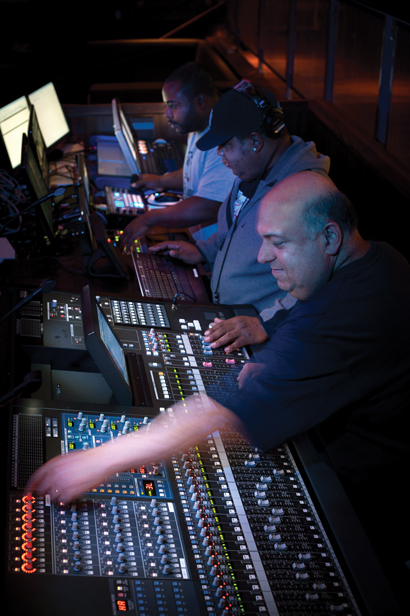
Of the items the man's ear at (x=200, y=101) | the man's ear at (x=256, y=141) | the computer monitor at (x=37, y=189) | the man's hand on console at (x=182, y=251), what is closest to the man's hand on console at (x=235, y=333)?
the man's ear at (x=256, y=141)

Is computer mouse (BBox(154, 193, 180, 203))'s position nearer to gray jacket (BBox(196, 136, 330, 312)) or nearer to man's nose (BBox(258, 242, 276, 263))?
gray jacket (BBox(196, 136, 330, 312))

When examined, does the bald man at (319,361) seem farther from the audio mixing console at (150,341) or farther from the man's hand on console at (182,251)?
the man's hand on console at (182,251)

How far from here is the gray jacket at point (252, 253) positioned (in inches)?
92.5

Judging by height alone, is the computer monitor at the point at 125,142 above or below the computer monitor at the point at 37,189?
above

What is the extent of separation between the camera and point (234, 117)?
2.35 m

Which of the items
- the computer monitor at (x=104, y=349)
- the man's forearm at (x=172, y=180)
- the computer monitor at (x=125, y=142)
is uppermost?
the computer monitor at (x=125, y=142)

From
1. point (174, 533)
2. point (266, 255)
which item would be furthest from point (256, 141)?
point (174, 533)

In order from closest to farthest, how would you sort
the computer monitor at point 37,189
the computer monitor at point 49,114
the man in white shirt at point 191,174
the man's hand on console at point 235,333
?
the man's hand on console at point 235,333 < the computer monitor at point 37,189 < the man in white shirt at point 191,174 < the computer monitor at point 49,114

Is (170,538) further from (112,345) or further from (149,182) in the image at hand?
(149,182)

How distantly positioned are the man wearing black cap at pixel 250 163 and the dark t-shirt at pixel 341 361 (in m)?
0.87

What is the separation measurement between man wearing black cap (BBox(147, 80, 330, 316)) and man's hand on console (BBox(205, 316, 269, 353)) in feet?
1.20

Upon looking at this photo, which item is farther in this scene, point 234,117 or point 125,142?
point 125,142

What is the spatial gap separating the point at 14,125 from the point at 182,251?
4.79 feet

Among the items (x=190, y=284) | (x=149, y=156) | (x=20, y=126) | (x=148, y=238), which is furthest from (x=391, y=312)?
(x=149, y=156)
